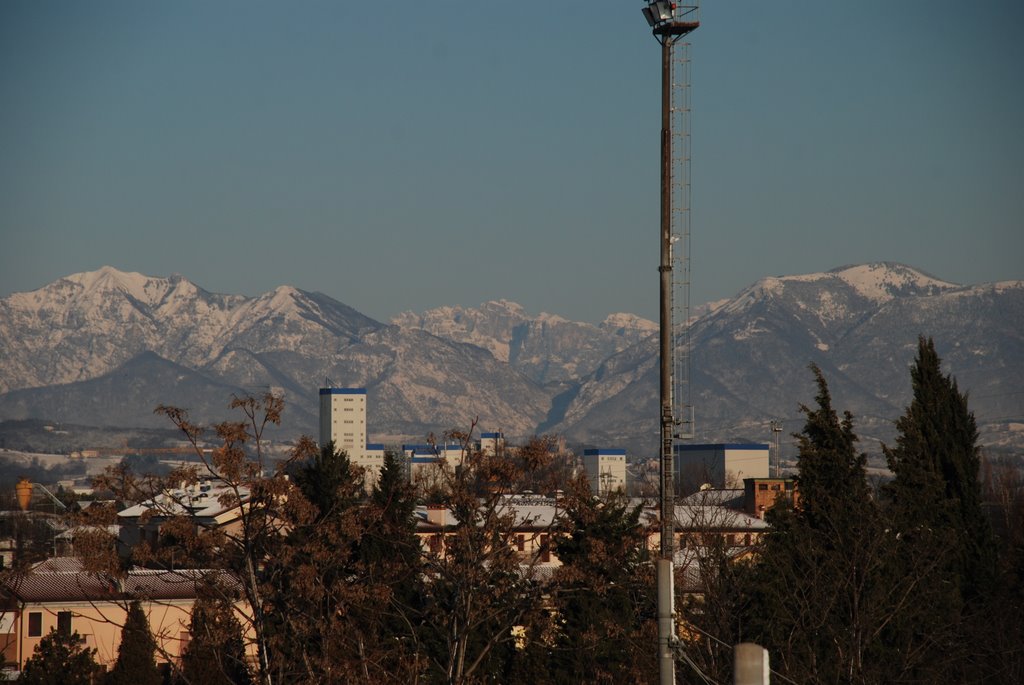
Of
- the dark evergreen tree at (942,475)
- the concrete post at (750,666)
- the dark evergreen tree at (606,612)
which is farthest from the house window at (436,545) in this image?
the concrete post at (750,666)

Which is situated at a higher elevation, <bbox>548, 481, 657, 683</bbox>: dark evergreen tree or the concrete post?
the concrete post

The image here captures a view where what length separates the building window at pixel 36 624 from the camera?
5694 cm

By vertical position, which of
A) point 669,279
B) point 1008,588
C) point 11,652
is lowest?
point 11,652

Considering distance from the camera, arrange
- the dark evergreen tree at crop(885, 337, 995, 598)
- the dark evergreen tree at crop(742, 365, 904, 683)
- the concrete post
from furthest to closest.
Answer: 1. the dark evergreen tree at crop(885, 337, 995, 598)
2. the dark evergreen tree at crop(742, 365, 904, 683)
3. the concrete post

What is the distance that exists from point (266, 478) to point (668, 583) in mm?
11816

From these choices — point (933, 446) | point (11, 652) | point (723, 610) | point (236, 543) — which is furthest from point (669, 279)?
point (11, 652)

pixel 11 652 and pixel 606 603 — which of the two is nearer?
pixel 606 603

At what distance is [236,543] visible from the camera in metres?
26.3

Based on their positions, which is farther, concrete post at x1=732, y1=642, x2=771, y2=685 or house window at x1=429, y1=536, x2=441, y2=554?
house window at x1=429, y1=536, x2=441, y2=554

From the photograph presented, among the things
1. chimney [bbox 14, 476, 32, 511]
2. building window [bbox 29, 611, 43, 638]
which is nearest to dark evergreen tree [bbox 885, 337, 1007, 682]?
building window [bbox 29, 611, 43, 638]

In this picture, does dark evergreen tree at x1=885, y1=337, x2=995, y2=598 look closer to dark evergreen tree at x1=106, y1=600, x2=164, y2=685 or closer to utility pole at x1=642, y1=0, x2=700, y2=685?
utility pole at x1=642, y1=0, x2=700, y2=685

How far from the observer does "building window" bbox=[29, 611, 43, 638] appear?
2242 inches

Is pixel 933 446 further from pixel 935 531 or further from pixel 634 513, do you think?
pixel 634 513

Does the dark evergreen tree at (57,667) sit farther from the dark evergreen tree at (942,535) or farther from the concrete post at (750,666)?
the concrete post at (750,666)
